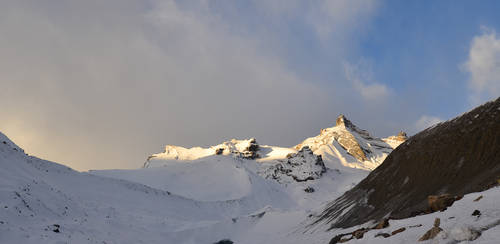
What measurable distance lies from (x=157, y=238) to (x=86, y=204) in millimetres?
10098

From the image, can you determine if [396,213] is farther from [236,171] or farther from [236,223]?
[236,171]

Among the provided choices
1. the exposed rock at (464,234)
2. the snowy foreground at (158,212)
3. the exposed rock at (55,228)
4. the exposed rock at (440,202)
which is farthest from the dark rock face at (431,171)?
the exposed rock at (55,228)

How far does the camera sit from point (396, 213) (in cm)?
3859

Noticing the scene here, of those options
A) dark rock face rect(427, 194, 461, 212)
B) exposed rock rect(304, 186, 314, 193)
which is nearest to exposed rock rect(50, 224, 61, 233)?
dark rock face rect(427, 194, 461, 212)

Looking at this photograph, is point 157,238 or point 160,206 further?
point 160,206

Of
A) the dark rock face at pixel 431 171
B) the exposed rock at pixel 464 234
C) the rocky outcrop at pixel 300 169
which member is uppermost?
the rocky outcrop at pixel 300 169

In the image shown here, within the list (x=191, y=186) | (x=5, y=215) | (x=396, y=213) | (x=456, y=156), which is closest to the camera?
(x=5, y=215)

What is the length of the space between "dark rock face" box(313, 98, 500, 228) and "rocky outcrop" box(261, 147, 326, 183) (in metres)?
104

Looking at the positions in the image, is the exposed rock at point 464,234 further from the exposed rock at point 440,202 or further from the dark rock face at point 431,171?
the dark rock face at point 431,171

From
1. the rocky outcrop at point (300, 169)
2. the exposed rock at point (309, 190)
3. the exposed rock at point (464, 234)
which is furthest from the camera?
the rocky outcrop at point (300, 169)

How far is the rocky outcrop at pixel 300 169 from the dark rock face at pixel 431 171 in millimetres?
103553

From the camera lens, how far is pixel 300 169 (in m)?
166

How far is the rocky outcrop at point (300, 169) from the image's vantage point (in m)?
161

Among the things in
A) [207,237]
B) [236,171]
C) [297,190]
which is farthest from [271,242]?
[297,190]
